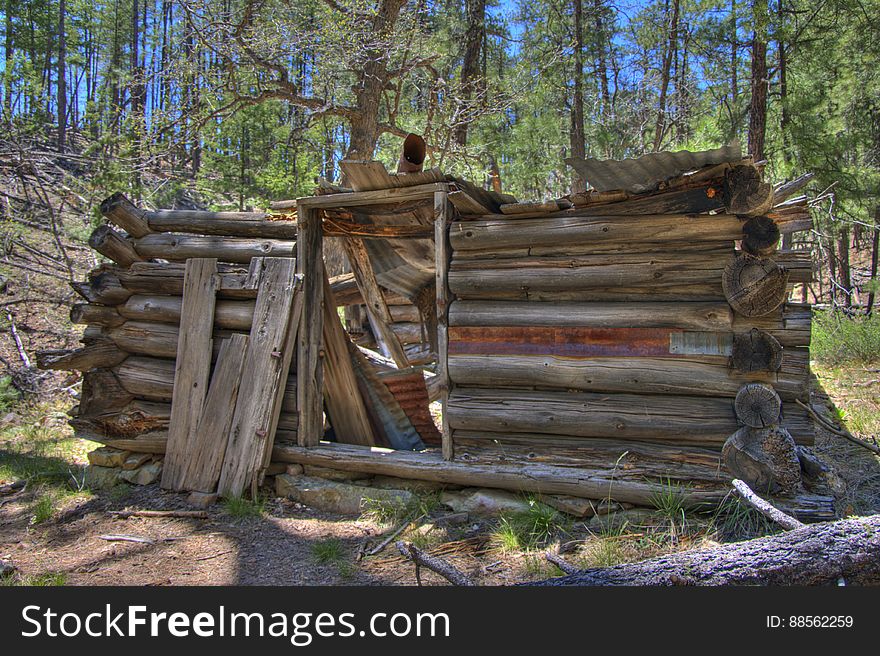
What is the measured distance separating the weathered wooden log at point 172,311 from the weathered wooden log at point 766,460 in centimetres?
427

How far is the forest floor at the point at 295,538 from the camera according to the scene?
4.18m

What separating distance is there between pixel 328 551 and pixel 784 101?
33.5 ft

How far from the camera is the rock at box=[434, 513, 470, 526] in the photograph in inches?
196

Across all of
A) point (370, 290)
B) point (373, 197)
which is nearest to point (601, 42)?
point (370, 290)

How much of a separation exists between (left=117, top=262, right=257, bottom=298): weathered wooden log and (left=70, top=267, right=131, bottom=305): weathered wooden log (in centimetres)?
6

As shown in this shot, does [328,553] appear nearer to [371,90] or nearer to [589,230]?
[589,230]

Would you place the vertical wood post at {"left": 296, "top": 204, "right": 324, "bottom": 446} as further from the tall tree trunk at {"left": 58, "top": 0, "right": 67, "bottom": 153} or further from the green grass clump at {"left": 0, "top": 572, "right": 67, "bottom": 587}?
the tall tree trunk at {"left": 58, "top": 0, "right": 67, "bottom": 153}

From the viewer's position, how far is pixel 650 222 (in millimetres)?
4742

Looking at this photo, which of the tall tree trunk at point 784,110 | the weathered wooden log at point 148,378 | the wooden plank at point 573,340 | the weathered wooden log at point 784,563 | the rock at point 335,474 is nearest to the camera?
the weathered wooden log at point 784,563

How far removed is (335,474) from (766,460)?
3.60 meters

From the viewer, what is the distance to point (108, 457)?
20.5ft

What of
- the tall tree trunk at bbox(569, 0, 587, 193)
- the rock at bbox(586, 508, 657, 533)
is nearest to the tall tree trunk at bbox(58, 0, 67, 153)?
the tall tree trunk at bbox(569, 0, 587, 193)

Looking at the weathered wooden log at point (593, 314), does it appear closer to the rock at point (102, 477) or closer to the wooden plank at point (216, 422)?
the wooden plank at point (216, 422)

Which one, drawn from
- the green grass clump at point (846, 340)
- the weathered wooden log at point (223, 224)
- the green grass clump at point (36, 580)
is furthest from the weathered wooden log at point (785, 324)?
the green grass clump at point (846, 340)
